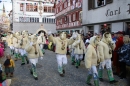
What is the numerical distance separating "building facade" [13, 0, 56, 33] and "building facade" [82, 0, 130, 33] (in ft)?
70.1

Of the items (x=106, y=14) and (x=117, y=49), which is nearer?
(x=117, y=49)

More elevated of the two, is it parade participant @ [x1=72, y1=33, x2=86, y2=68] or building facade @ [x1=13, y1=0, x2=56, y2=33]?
building facade @ [x1=13, y1=0, x2=56, y2=33]

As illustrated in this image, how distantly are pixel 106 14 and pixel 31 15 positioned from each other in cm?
2875

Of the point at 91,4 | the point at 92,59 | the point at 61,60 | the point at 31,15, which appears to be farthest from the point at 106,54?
the point at 31,15

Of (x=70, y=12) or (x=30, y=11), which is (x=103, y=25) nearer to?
(x=70, y=12)

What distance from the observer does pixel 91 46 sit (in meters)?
6.86

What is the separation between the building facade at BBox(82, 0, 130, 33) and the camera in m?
13.0

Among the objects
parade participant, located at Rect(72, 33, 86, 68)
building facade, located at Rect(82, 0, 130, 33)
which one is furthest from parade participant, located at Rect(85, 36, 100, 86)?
building facade, located at Rect(82, 0, 130, 33)

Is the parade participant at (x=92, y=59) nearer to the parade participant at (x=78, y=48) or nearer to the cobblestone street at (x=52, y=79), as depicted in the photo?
the cobblestone street at (x=52, y=79)

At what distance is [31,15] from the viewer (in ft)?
136

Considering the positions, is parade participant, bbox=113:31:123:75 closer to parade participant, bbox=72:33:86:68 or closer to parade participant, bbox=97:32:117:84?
parade participant, bbox=97:32:117:84

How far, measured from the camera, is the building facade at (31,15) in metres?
40.0

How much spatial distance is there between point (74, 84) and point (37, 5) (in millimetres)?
37042

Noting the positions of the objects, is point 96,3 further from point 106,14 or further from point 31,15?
point 31,15
